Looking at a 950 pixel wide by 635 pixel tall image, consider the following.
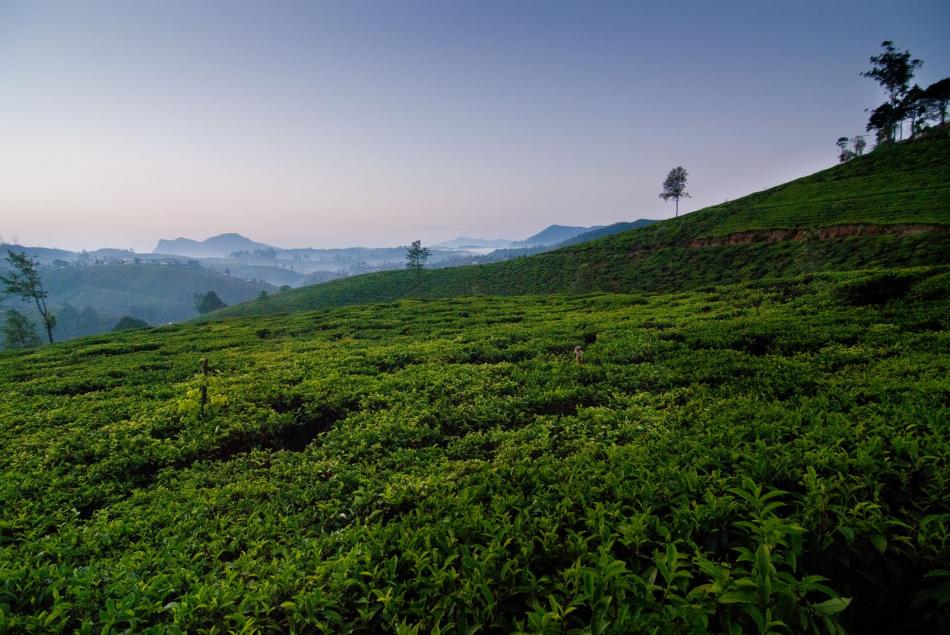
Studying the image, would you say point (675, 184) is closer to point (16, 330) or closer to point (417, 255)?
point (417, 255)

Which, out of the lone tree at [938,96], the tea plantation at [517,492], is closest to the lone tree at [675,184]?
the lone tree at [938,96]

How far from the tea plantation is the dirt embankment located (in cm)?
2442

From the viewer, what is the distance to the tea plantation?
323cm

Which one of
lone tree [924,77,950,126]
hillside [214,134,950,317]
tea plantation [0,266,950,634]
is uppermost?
lone tree [924,77,950,126]

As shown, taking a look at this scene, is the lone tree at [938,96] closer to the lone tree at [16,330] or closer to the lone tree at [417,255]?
the lone tree at [417,255]

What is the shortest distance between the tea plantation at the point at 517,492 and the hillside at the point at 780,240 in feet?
76.8

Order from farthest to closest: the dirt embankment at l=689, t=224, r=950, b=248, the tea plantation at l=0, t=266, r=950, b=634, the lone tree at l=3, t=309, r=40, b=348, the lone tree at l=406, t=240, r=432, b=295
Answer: the lone tree at l=406, t=240, r=432, b=295, the lone tree at l=3, t=309, r=40, b=348, the dirt embankment at l=689, t=224, r=950, b=248, the tea plantation at l=0, t=266, r=950, b=634

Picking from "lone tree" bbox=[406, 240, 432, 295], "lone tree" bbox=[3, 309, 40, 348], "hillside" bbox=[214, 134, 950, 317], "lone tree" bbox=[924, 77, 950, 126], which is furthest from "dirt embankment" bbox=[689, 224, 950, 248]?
"lone tree" bbox=[3, 309, 40, 348]

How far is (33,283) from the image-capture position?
1913 inches

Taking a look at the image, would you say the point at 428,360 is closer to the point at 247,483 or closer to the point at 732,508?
the point at 247,483

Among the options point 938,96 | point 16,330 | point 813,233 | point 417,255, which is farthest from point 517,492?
point 938,96

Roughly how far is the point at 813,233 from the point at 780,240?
3418mm

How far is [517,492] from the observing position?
200 inches

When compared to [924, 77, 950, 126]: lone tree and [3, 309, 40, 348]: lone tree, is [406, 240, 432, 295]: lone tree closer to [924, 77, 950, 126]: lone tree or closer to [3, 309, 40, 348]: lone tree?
[3, 309, 40, 348]: lone tree
